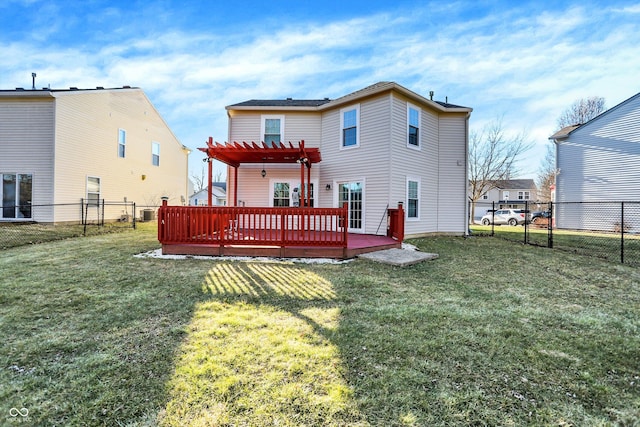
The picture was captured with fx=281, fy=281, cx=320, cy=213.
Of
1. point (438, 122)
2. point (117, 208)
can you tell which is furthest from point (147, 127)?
point (438, 122)

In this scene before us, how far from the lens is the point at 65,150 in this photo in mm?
11914

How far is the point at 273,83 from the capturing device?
15.3 meters

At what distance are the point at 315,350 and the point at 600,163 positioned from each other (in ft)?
60.4

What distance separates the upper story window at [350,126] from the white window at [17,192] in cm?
1279

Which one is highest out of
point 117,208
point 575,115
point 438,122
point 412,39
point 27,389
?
point 575,115

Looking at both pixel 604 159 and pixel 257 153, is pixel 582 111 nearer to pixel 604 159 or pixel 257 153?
pixel 604 159

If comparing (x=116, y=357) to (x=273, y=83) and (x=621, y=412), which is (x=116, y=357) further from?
(x=273, y=83)

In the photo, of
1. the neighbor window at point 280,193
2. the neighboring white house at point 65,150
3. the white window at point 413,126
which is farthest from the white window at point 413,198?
the neighboring white house at point 65,150

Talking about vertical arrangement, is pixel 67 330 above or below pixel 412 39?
below

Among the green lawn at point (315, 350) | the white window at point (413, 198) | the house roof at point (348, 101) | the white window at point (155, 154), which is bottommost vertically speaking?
the green lawn at point (315, 350)

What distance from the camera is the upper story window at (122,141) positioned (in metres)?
14.9

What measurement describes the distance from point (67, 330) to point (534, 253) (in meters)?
9.88

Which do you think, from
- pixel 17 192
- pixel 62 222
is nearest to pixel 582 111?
pixel 62 222

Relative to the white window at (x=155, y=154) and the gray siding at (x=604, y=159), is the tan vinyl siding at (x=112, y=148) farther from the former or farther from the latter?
the gray siding at (x=604, y=159)
